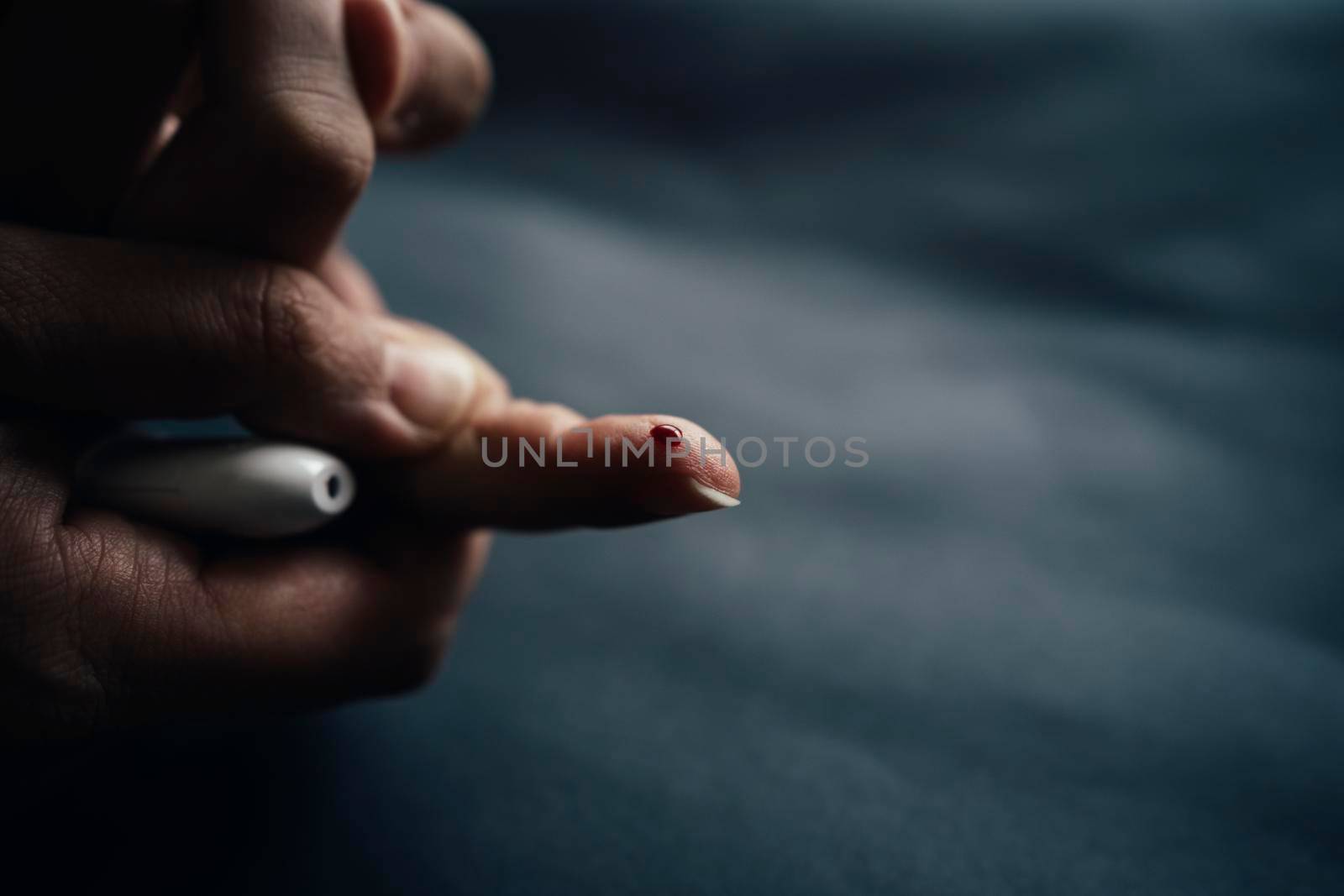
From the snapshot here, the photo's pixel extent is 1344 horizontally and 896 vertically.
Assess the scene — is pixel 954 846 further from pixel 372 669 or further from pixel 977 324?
pixel 977 324

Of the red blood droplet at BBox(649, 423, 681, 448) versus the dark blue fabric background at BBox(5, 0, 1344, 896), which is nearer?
the red blood droplet at BBox(649, 423, 681, 448)

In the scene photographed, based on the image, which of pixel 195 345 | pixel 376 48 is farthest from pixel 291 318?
pixel 376 48

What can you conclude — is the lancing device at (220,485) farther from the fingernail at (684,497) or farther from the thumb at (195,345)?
the fingernail at (684,497)

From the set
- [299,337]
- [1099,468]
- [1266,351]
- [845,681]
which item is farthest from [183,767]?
[1266,351]

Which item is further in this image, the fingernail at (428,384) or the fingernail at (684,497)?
the fingernail at (428,384)

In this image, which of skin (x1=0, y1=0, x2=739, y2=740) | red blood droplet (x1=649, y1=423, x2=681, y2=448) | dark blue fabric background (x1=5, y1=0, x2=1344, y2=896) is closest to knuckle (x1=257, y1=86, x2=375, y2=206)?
skin (x1=0, y1=0, x2=739, y2=740)

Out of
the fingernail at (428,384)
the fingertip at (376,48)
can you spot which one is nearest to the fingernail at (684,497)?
the fingernail at (428,384)

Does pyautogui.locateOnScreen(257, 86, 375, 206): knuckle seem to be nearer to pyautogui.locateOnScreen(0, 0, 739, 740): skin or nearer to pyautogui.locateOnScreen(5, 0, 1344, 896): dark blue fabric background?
pyautogui.locateOnScreen(0, 0, 739, 740): skin
